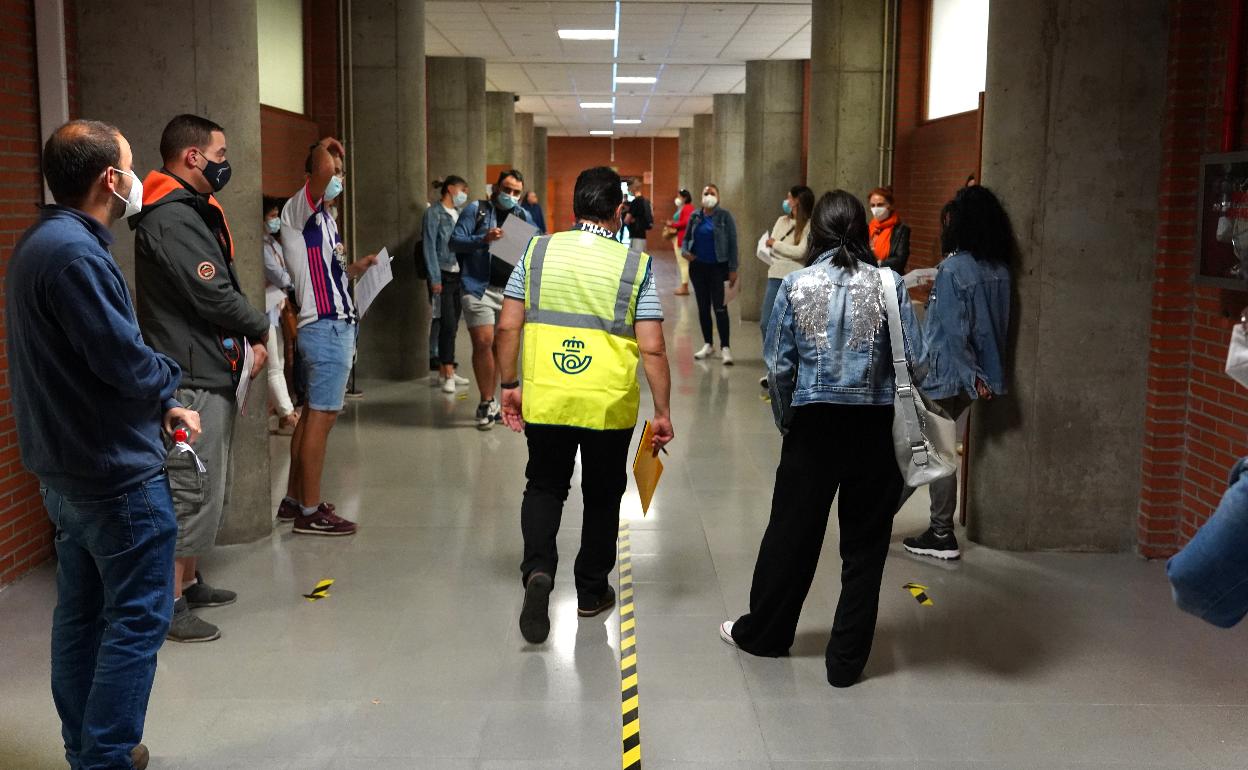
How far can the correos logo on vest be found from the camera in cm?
436

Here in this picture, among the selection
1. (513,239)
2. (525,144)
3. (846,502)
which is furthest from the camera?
(525,144)

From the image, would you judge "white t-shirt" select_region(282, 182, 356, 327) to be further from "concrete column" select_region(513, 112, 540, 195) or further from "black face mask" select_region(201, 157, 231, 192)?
"concrete column" select_region(513, 112, 540, 195)

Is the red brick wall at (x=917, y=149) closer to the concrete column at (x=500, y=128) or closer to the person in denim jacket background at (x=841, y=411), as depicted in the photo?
the person in denim jacket background at (x=841, y=411)

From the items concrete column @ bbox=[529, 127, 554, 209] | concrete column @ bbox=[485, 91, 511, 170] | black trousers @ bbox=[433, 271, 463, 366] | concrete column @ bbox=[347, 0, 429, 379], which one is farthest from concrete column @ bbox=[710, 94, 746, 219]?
black trousers @ bbox=[433, 271, 463, 366]

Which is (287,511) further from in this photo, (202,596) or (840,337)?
(840,337)

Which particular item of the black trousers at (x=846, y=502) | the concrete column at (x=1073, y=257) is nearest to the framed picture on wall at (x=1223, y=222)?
the concrete column at (x=1073, y=257)

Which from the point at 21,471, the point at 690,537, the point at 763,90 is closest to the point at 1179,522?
the point at 690,537

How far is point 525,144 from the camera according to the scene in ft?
96.1

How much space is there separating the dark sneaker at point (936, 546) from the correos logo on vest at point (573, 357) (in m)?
2.08

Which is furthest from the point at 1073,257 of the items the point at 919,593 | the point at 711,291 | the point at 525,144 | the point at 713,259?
the point at 525,144

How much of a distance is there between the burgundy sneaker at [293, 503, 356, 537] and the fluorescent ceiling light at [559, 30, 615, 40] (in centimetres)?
1035

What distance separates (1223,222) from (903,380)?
1.87 metres

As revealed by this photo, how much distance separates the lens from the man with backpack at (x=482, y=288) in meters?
8.58

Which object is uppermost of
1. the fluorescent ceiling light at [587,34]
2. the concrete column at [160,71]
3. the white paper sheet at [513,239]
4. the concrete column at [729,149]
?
the fluorescent ceiling light at [587,34]
